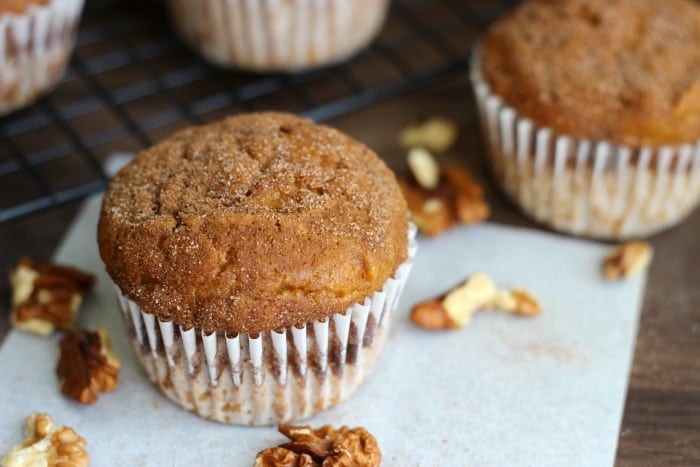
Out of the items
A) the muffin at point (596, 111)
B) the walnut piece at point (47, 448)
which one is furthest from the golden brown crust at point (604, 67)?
the walnut piece at point (47, 448)

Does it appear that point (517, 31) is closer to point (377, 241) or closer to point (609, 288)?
point (609, 288)

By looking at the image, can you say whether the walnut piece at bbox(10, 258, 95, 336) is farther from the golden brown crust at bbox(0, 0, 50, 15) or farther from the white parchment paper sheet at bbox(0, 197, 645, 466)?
the golden brown crust at bbox(0, 0, 50, 15)

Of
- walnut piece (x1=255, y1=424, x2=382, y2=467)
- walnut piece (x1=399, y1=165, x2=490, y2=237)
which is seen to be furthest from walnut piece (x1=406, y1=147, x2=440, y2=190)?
walnut piece (x1=255, y1=424, x2=382, y2=467)

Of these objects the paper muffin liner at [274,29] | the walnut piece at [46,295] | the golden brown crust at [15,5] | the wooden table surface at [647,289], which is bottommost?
the wooden table surface at [647,289]

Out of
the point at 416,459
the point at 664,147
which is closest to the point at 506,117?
the point at 664,147

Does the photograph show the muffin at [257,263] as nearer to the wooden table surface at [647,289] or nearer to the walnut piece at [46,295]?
the walnut piece at [46,295]

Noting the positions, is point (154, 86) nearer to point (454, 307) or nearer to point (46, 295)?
point (46, 295)
